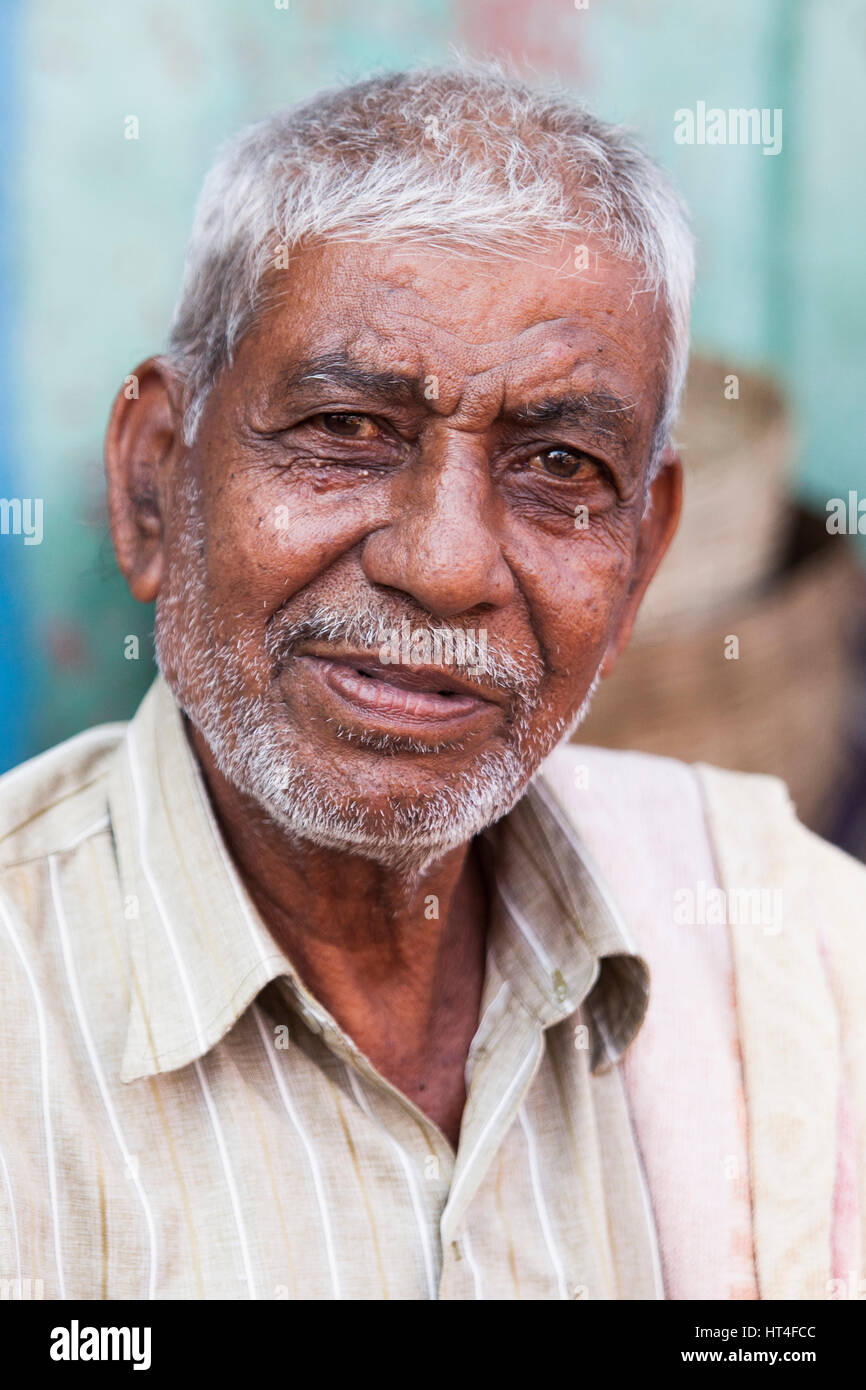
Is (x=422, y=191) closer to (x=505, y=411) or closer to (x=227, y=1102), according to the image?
(x=505, y=411)

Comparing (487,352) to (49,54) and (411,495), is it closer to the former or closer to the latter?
(411,495)

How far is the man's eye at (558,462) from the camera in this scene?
166 centimetres

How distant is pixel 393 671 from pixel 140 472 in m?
0.46

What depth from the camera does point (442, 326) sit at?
1.56m

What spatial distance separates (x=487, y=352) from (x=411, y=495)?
0.16 metres

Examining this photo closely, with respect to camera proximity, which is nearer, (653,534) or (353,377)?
(353,377)

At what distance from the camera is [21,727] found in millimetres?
3357

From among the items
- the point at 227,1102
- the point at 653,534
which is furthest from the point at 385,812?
the point at 653,534

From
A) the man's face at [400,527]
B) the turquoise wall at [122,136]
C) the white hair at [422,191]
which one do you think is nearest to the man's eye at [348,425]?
the man's face at [400,527]

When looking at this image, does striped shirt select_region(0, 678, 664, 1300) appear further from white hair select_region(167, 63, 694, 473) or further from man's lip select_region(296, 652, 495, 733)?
white hair select_region(167, 63, 694, 473)

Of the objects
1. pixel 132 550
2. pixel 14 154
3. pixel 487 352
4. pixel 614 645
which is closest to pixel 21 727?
pixel 14 154

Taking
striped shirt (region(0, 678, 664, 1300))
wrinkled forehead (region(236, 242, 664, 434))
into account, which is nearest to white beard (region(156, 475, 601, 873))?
striped shirt (region(0, 678, 664, 1300))

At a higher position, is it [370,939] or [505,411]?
[505,411]
